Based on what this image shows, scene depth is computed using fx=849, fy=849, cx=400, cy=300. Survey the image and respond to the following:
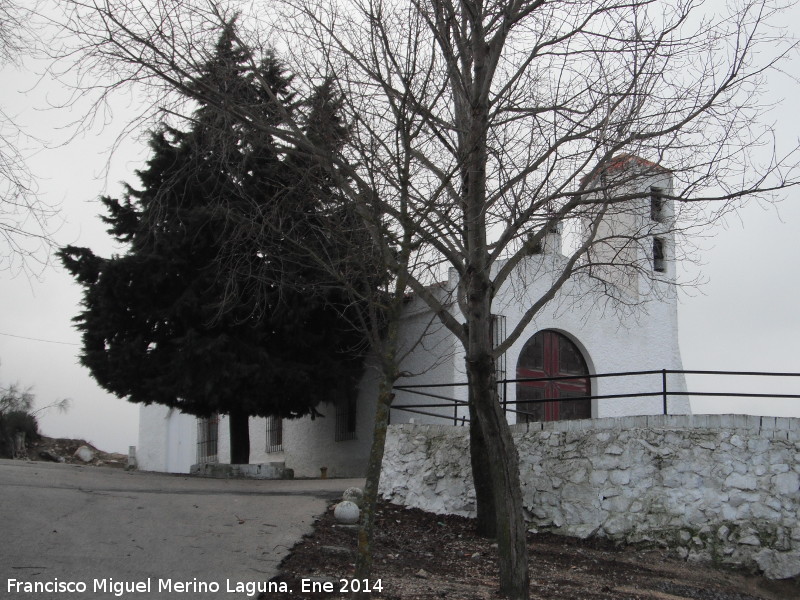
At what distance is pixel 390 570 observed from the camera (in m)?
8.56

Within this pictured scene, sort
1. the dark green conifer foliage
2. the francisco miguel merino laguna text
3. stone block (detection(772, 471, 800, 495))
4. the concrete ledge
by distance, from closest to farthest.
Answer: the francisco miguel merino laguna text < stone block (detection(772, 471, 800, 495)) < the dark green conifer foliage < the concrete ledge

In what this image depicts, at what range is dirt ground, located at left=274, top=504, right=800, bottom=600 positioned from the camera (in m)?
7.81

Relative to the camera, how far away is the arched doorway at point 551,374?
17719 millimetres

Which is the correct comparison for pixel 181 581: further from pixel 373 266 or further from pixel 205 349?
Result: pixel 205 349

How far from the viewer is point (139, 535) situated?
874 cm

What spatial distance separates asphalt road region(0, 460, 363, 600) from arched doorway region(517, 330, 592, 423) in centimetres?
619

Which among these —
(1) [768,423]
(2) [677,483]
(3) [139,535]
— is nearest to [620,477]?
(2) [677,483]

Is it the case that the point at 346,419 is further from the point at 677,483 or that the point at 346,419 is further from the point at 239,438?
the point at 677,483

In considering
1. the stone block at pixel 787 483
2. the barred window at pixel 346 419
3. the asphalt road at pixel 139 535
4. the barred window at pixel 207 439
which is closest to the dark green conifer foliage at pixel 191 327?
the barred window at pixel 346 419

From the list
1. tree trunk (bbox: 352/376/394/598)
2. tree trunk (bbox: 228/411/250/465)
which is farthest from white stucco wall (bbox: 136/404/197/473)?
tree trunk (bbox: 352/376/394/598)

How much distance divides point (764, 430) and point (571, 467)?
2409mm

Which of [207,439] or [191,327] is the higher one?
[191,327]

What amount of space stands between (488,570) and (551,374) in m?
9.32

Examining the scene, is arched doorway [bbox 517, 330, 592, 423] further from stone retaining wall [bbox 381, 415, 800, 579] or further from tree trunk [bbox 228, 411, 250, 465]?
stone retaining wall [bbox 381, 415, 800, 579]
